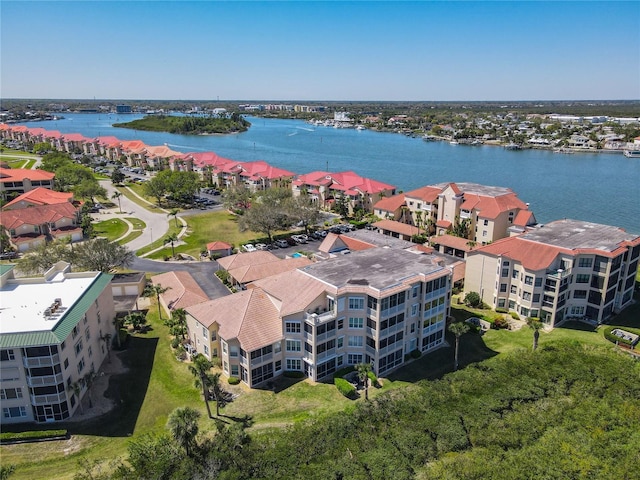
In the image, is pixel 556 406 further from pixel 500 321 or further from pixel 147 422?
pixel 147 422

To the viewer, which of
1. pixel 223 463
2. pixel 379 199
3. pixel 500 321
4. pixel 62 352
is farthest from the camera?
pixel 379 199

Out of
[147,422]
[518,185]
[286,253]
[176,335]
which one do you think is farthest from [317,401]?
[518,185]

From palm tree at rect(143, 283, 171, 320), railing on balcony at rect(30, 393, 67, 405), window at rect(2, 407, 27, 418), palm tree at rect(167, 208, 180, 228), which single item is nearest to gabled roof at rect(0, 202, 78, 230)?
palm tree at rect(167, 208, 180, 228)

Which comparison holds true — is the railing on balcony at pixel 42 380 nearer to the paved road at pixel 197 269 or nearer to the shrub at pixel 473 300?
the paved road at pixel 197 269

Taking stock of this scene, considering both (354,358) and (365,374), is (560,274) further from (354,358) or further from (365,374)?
(365,374)

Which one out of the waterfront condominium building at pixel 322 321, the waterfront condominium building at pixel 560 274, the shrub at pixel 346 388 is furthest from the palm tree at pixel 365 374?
the waterfront condominium building at pixel 560 274

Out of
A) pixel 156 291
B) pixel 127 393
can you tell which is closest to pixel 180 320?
pixel 156 291
